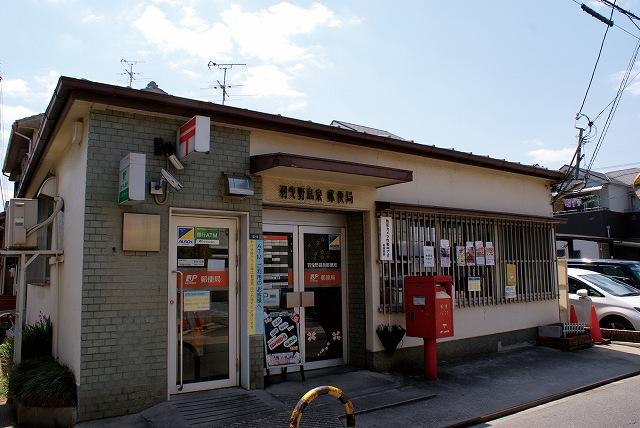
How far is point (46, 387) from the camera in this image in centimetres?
621

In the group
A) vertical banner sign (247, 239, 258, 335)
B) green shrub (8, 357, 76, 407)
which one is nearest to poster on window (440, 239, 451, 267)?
vertical banner sign (247, 239, 258, 335)

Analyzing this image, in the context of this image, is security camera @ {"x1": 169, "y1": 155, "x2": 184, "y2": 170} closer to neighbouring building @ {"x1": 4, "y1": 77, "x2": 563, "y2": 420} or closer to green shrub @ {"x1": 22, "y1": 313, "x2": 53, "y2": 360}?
neighbouring building @ {"x1": 4, "y1": 77, "x2": 563, "y2": 420}

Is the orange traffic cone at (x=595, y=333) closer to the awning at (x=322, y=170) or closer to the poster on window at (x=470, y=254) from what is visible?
the poster on window at (x=470, y=254)

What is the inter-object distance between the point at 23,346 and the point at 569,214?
27541mm

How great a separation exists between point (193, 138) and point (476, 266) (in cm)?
652

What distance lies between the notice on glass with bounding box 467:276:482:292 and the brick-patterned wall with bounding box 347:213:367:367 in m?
2.53

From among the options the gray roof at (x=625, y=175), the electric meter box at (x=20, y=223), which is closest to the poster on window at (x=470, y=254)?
the electric meter box at (x=20, y=223)

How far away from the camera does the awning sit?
7.19 meters

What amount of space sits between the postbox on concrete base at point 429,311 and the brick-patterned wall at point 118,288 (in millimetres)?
3956

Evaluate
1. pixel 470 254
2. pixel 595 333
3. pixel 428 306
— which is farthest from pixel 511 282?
pixel 428 306

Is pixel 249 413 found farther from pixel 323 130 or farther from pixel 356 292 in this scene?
pixel 323 130

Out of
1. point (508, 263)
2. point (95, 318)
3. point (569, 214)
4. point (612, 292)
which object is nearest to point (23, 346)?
point (95, 318)

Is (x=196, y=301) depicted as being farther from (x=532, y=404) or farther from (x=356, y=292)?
(x=532, y=404)

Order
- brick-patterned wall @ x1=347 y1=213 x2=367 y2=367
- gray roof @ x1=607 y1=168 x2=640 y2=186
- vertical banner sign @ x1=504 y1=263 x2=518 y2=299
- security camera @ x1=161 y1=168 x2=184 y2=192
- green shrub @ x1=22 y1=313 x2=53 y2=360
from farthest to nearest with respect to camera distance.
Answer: gray roof @ x1=607 y1=168 x2=640 y2=186
vertical banner sign @ x1=504 y1=263 x2=518 y2=299
brick-patterned wall @ x1=347 y1=213 x2=367 y2=367
green shrub @ x1=22 y1=313 x2=53 y2=360
security camera @ x1=161 y1=168 x2=184 y2=192
